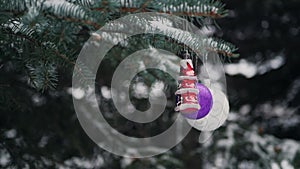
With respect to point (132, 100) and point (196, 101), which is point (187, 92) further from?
point (132, 100)

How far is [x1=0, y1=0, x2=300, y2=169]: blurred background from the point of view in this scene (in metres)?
0.56

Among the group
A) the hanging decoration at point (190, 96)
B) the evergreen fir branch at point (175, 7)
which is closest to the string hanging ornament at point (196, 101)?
the hanging decoration at point (190, 96)

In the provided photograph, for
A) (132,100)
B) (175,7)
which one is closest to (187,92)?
(175,7)

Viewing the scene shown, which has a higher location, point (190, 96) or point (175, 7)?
point (175, 7)

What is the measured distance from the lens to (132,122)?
1307mm

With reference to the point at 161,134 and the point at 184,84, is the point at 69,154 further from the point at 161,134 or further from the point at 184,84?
the point at 184,84

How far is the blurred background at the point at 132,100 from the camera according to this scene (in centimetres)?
56

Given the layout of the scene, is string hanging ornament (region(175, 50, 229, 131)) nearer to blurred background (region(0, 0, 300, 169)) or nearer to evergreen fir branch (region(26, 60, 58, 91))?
blurred background (region(0, 0, 300, 169))

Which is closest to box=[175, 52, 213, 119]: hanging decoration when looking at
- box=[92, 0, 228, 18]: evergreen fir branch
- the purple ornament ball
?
the purple ornament ball

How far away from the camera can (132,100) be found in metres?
1.08

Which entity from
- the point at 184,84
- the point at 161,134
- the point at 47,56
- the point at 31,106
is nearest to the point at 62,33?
the point at 47,56

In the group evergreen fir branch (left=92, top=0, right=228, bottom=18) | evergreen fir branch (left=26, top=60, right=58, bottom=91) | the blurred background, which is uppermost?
evergreen fir branch (left=92, top=0, right=228, bottom=18)

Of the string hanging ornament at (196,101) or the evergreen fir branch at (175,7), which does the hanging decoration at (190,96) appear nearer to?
the string hanging ornament at (196,101)

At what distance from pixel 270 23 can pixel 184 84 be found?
38.4 inches
